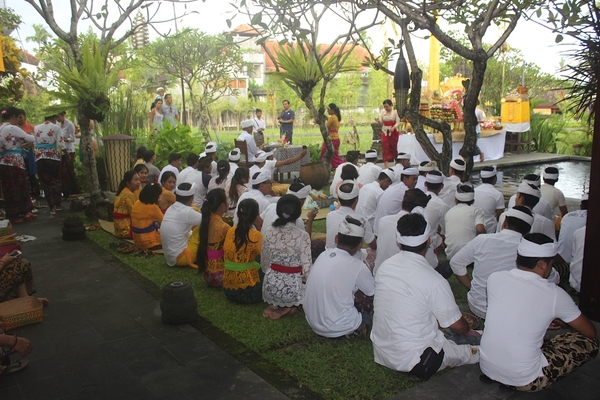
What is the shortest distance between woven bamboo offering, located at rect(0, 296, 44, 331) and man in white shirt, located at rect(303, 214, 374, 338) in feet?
8.58

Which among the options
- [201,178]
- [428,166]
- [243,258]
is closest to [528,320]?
[243,258]

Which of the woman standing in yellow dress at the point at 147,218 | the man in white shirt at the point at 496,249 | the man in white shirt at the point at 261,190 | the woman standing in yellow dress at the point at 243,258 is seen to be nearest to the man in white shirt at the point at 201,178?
the woman standing in yellow dress at the point at 147,218

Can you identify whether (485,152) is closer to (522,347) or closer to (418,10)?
(418,10)

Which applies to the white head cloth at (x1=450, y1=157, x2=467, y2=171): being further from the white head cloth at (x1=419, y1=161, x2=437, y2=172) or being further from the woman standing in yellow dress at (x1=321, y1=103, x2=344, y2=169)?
the woman standing in yellow dress at (x1=321, y1=103, x2=344, y2=169)

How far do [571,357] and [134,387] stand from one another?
309 cm

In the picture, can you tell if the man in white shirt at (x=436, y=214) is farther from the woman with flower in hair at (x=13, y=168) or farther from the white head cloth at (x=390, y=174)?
the woman with flower in hair at (x=13, y=168)

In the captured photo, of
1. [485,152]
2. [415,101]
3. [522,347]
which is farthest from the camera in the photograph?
[485,152]

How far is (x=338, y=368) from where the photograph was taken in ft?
13.2

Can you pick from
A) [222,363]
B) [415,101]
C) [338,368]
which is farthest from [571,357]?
[415,101]

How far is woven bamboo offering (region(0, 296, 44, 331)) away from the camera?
15.9ft

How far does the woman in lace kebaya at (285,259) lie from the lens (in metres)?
4.91

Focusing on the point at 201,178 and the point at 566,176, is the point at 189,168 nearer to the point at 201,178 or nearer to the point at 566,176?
the point at 201,178

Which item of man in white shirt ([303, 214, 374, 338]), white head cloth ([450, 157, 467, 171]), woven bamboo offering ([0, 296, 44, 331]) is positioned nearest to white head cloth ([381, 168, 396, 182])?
white head cloth ([450, 157, 467, 171])

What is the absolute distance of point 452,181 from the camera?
278 inches
